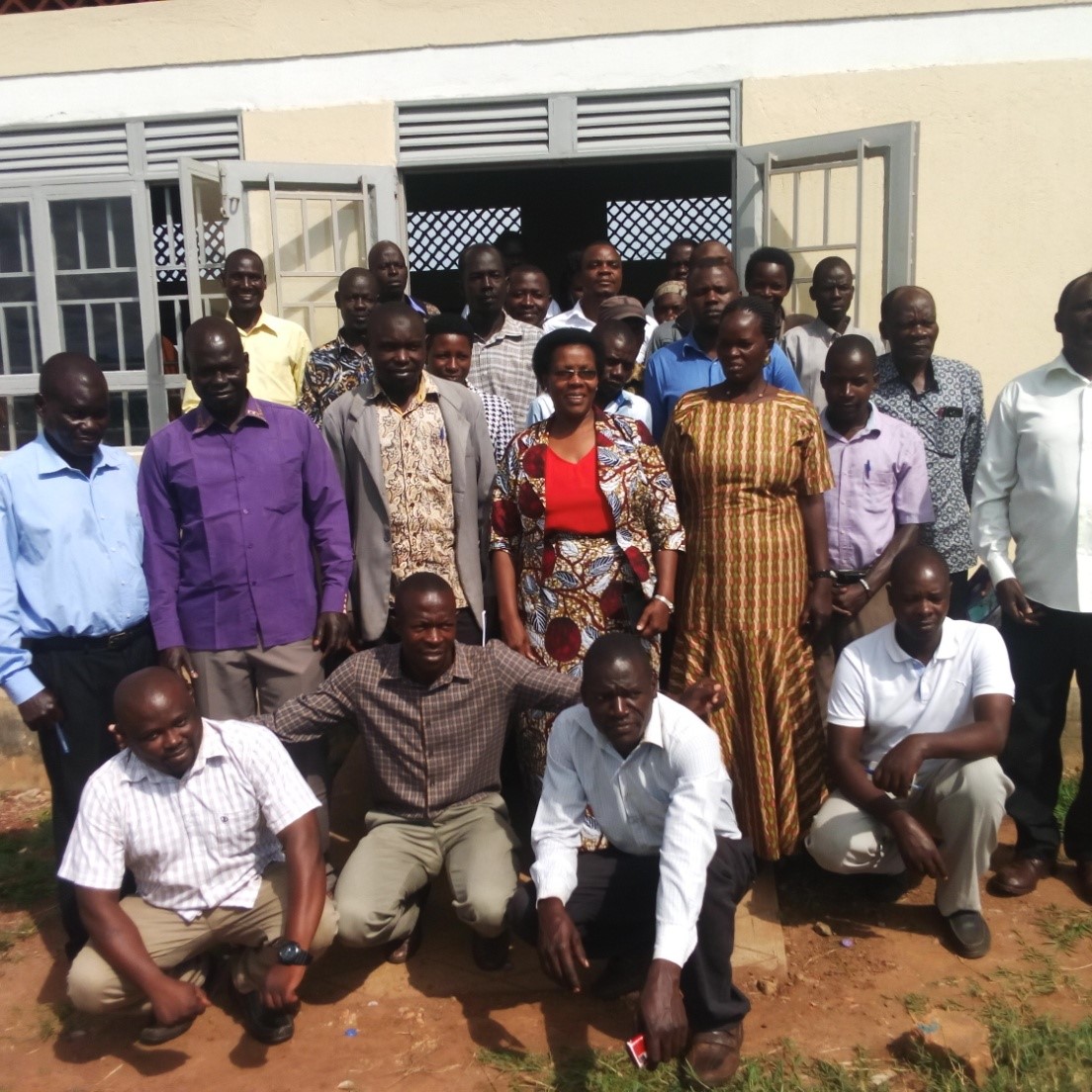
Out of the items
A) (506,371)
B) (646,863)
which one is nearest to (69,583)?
(646,863)

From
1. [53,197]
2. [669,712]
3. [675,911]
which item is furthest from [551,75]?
[675,911]

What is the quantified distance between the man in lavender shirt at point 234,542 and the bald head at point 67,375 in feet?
0.79

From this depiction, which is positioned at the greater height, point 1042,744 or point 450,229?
point 450,229

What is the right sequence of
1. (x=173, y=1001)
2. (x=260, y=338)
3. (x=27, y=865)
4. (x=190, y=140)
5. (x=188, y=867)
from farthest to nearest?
(x=190, y=140)
(x=260, y=338)
(x=27, y=865)
(x=188, y=867)
(x=173, y=1001)

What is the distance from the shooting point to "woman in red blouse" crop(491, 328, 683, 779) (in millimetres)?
3342

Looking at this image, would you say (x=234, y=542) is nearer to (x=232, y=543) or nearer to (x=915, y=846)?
(x=232, y=543)

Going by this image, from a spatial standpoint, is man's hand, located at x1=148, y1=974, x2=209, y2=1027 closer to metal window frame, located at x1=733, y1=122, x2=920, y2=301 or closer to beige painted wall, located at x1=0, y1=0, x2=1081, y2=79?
metal window frame, located at x1=733, y1=122, x2=920, y2=301

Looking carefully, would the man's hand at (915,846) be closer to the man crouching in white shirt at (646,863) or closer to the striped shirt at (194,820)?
the man crouching in white shirt at (646,863)

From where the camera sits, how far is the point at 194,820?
2.93 metres

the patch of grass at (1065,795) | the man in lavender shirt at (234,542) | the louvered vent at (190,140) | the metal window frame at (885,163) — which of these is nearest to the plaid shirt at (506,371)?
the man in lavender shirt at (234,542)

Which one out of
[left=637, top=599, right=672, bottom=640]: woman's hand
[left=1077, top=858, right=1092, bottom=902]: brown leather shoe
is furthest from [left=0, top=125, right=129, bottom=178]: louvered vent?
[left=1077, top=858, right=1092, bottom=902]: brown leather shoe

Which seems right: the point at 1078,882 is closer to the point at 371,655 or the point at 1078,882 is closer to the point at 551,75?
the point at 371,655

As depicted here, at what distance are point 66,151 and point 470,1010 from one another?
218 inches

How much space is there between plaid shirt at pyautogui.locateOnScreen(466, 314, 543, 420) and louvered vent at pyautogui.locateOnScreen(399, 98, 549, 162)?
6.84ft
